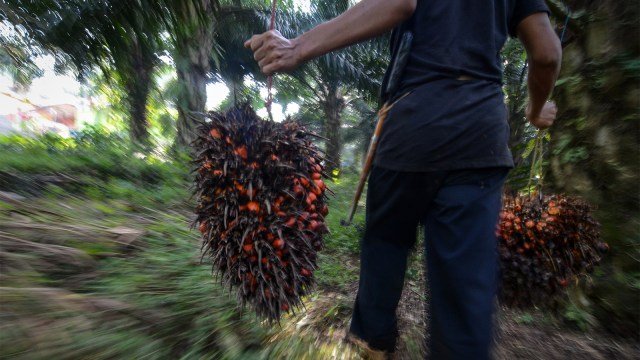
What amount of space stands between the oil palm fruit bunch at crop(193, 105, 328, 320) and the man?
0.80ft

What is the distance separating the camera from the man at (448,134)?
45.8 inches

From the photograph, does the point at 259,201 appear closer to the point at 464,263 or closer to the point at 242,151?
the point at 242,151

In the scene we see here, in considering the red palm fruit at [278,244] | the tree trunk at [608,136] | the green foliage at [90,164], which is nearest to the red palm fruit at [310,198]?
the red palm fruit at [278,244]

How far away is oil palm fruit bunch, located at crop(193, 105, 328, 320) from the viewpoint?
1271mm

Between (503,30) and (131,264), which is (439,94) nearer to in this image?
(503,30)

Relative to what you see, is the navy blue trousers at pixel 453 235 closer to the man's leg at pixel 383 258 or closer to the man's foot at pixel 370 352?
the man's leg at pixel 383 258

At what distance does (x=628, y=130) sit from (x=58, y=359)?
2899 mm

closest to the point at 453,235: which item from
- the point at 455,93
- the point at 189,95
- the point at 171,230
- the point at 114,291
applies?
the point at 455,93

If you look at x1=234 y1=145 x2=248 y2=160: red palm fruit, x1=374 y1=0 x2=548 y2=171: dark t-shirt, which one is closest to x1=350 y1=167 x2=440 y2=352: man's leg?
x1=374 y1=0 x2=548 y2=171: dark t-shirt

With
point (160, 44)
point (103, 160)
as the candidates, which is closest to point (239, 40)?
point (103, 160)

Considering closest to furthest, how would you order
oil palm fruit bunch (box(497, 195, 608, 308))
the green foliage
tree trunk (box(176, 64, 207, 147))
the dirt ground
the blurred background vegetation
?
the blurred background vegetation, oil palm fruit bunch (box(497, 195, 608, 308)), the dirt ground, the green foliage, tree trunk (box(176, 64, 207, 147))

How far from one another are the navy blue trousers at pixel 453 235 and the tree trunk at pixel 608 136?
1.41 meters

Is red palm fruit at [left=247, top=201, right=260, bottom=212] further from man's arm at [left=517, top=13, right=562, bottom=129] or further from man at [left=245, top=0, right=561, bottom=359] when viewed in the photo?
man's arm at [left=517, top=13, right=562, bottom=129]

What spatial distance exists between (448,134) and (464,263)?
407 millimetres
